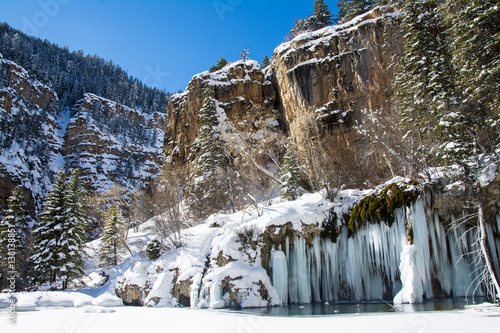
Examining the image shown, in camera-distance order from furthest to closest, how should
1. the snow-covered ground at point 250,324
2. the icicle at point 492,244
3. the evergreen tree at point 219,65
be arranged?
1. the evergreen tree at point 219,65
2. the icicle at point 492,244
3. the snow-covered ground at point 250,324

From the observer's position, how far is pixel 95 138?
251ft

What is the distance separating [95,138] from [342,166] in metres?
69.2

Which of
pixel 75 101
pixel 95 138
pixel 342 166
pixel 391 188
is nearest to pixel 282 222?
pixel 391 188

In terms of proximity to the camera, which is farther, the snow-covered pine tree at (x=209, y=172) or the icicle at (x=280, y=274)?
the snow-covered pine tree at (x=209, y=172)

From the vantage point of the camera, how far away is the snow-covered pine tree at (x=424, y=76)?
15.1 m

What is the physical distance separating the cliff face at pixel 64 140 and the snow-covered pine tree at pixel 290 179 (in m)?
49.1

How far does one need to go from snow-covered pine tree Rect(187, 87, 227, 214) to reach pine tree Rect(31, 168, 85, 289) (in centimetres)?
1004

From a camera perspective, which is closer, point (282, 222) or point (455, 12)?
point (455, 12)

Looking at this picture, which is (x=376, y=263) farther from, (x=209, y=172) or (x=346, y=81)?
(x=346, y=81)

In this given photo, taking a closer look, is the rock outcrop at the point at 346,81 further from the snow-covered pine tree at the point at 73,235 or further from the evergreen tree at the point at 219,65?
the evergreen tree at the point at 219,65

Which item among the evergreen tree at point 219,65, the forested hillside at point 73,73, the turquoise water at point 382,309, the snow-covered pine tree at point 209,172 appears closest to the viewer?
the turquoise water at point 382,309

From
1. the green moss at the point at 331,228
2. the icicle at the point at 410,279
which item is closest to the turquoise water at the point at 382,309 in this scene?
the icicle at the point at 410,279

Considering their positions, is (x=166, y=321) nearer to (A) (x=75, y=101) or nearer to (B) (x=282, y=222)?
(B) (x=282, y=222)

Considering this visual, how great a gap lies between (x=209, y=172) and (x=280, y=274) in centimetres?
1679
